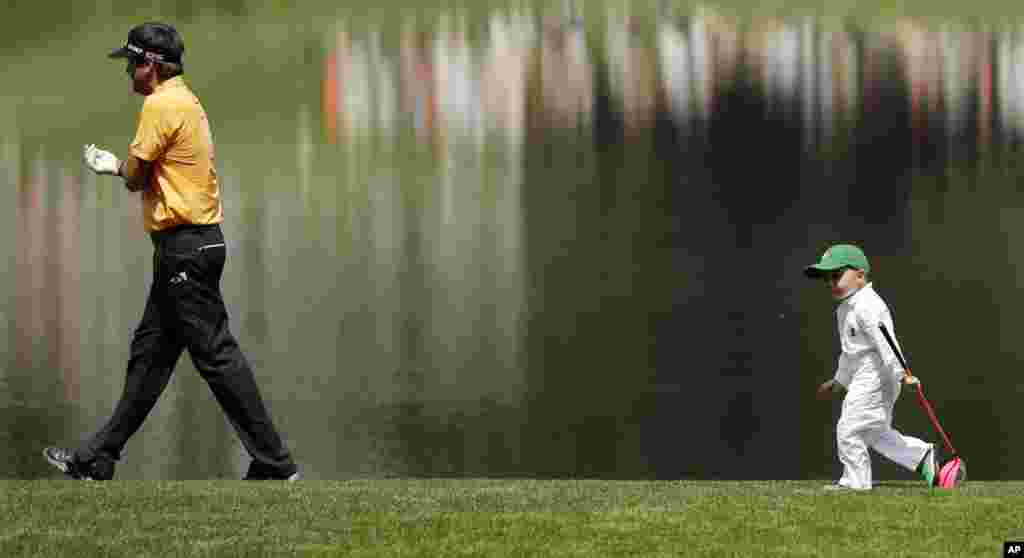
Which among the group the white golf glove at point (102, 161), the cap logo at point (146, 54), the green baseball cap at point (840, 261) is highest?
the cap logo at point (146, 54)

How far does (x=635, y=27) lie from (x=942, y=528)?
87.0 m

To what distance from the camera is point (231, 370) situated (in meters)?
13.3

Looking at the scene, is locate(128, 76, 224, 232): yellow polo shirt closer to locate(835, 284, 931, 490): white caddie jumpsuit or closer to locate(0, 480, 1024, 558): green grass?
locate(0, 480, 1024, 558): green grass

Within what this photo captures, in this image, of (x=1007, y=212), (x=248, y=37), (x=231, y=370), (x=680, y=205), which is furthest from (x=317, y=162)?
(x=231, y=370)

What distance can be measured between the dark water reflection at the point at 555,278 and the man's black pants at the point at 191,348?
20.2ft

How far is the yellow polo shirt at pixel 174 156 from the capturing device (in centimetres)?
1297

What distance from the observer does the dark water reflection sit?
867 inches

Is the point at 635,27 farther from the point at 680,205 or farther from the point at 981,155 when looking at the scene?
the point at 680,205

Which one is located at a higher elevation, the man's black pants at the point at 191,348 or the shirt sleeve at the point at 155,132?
the shirt sleeve at the point at 155,132

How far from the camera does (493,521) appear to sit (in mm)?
11414

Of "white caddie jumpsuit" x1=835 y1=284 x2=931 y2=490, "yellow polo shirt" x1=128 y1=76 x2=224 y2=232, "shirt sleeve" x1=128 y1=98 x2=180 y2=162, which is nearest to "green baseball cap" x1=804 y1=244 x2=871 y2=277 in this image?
"white caddie jumpsuit" x1=835 y1=284 x2=931 y2=490

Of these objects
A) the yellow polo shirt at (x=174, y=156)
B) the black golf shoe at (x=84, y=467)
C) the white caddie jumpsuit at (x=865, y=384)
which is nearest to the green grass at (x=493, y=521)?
the white caddie jumpsuit at (x=865, y=384)

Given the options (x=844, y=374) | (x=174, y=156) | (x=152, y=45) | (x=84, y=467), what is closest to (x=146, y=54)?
(x=152, y=45)

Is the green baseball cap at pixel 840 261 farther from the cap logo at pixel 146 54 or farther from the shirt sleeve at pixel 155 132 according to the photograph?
the cap logo at pixel 146 54
